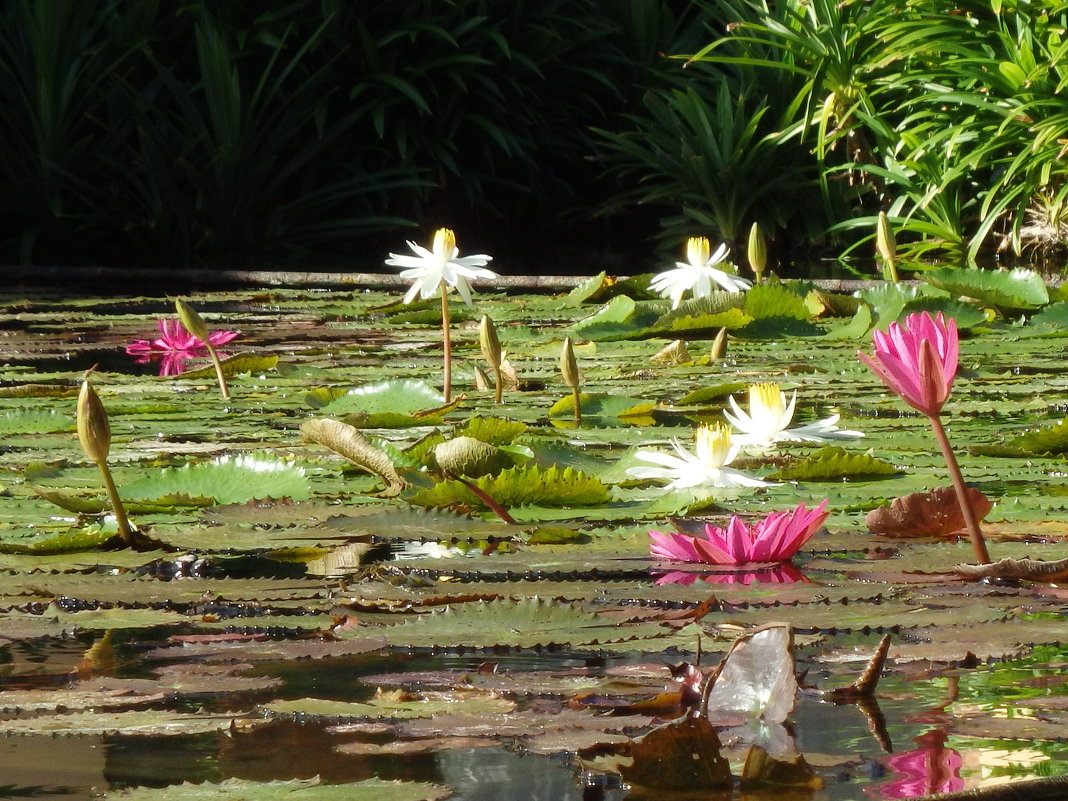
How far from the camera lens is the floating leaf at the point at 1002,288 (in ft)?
7.48

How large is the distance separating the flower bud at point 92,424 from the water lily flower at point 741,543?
344 mm

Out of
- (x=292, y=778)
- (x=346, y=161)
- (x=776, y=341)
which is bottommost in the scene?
(x=292, y=778)

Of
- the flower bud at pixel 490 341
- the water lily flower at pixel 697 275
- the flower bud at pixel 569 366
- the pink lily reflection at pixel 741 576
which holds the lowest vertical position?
the pink lily reflection at pixel 741 576

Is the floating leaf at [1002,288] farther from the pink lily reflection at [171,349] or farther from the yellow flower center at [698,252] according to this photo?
the pink lily reflection at [171,349]

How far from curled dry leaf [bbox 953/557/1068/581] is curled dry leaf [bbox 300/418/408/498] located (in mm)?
449

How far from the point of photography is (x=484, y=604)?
749 mm

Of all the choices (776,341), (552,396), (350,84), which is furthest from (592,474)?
(350,84)

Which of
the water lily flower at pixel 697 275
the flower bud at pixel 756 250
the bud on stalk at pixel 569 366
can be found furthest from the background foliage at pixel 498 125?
the bud on stalk at pixel 569 366

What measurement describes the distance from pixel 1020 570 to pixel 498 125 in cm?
559

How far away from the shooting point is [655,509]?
98 centimetres

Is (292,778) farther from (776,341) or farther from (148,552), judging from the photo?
(776,341)

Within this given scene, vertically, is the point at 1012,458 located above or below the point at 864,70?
below

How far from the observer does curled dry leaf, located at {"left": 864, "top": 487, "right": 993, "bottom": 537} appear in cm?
87

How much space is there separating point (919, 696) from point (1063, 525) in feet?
1.07
